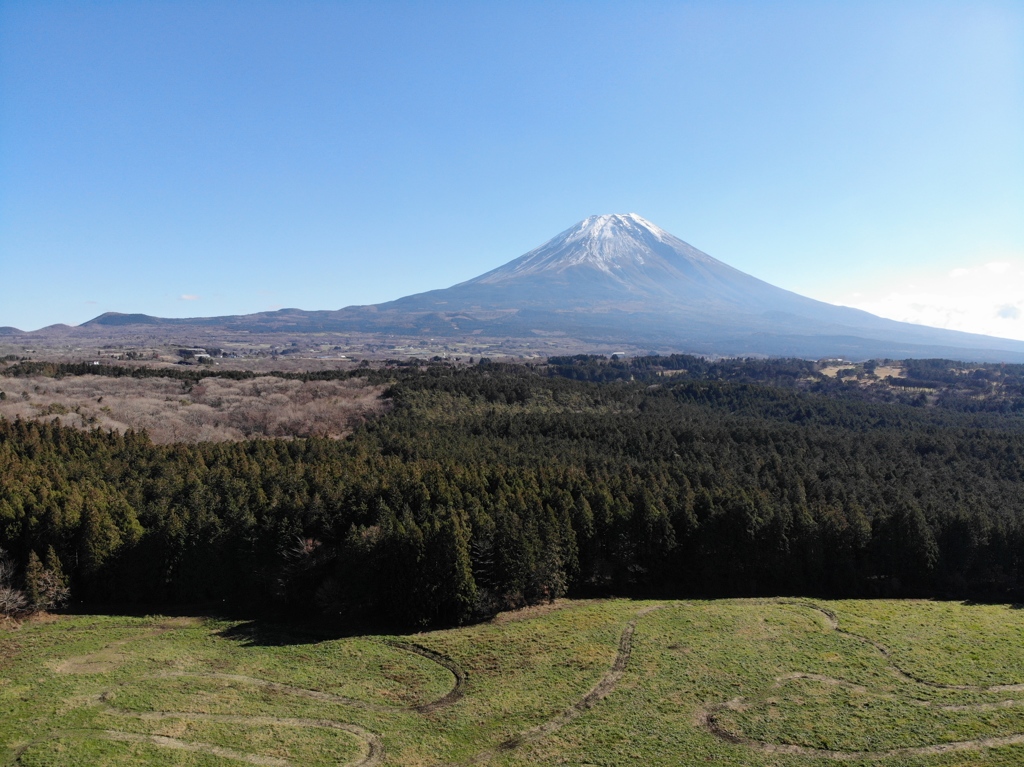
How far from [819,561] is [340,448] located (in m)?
53.1

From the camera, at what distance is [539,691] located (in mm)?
30688

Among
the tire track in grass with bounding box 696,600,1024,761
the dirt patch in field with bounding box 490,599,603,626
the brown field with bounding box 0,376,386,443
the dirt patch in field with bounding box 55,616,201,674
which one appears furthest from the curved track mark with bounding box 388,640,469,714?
the brown field with bounding box 0,376,386,443

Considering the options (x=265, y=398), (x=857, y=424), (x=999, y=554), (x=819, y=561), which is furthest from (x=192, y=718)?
(x=857, y=424)

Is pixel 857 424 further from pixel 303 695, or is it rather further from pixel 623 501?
pixel 303 695

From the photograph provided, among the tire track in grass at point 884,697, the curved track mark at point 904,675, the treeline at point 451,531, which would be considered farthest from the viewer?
the treeline at point 451,531

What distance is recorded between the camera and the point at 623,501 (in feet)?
168

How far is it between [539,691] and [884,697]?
17.3 metres

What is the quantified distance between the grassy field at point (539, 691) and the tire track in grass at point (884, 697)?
3.8 inches

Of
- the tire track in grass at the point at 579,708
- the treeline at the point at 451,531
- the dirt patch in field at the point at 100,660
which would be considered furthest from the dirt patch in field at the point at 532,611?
the dirt patch in field at the point at 100,660

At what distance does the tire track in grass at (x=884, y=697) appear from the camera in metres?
24.7

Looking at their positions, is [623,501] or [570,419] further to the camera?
[570,419]

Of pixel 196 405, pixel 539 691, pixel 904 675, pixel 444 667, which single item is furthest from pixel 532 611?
pixel 196 405

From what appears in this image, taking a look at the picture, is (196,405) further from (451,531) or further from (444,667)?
(444,667)

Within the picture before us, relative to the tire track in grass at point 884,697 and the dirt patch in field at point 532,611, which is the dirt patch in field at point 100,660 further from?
the tire track in grass at point 884,697
